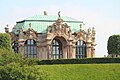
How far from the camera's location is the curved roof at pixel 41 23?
11846cm

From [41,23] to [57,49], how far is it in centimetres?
644

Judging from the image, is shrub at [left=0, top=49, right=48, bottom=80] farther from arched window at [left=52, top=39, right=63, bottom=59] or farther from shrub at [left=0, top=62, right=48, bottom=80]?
arched window at [left=52, top=39, right=63, bottom=59]

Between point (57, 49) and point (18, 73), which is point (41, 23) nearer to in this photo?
point (57, 49)

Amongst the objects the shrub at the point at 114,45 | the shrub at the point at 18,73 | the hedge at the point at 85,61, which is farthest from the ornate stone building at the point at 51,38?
the shrub at the point at 18,73

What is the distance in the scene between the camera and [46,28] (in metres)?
118

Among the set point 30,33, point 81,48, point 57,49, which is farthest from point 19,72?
point 81,48

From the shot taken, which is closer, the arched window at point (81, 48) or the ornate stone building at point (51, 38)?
the ornate stone building at point (51, 38)

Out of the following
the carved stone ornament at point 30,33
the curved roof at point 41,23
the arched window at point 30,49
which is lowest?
the arched window at point 30,49

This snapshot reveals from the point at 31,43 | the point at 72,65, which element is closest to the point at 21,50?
the point at 31,43

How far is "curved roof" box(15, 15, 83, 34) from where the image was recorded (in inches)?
4664

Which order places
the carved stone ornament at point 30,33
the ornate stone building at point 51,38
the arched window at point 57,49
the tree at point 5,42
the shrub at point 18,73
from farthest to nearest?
the arched window at point 57,49 → the ornate stone building at point 51,38 → the carved stone ornament at point 30,33 → the tree at point 5,42 → the shrub at point 18,73

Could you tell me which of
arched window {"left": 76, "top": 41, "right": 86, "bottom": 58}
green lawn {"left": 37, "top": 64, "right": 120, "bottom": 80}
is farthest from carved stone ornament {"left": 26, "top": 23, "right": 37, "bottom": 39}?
green lawn {"left": 37, "top": 64, "right": 120, "bottom": 80}

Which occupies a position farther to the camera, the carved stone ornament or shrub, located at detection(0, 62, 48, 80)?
the carved stone ornament

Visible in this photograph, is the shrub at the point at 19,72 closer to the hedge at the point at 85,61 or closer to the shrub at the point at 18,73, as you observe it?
the shrub at the point at 18,73
